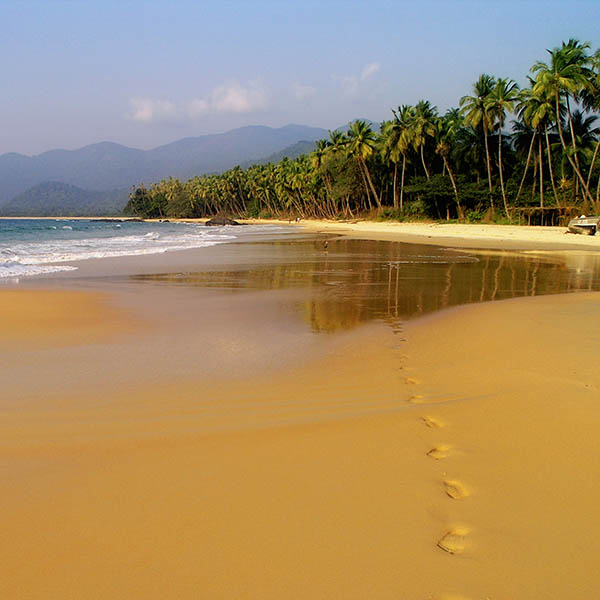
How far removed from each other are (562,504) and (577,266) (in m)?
15.7

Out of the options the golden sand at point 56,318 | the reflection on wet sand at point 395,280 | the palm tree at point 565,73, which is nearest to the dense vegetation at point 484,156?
the palm tree at point 565,73

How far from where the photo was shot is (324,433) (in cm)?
377

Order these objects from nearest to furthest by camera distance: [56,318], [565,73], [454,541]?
[454,541] → [56,318] → [565,73]

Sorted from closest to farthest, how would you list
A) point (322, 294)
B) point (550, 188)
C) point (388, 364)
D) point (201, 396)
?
point (201, 396) < point (388, 364) < point (322, 294) < point (550, 188)

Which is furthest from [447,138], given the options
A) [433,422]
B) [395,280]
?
[433,422]

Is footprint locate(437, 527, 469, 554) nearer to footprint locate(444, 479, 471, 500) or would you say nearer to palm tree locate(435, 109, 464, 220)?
footprint locate(444, 479, 471, 500)

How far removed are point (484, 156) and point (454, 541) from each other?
55991 mm

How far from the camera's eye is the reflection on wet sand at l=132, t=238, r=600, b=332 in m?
9.20

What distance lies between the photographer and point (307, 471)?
319cm

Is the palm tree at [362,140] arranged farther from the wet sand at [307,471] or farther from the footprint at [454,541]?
the footprint at [454,541]

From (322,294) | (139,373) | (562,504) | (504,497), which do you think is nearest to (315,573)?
(504,497)

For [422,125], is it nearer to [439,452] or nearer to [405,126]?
[405,126]

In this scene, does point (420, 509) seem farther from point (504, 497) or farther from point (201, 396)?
point (201, 396)

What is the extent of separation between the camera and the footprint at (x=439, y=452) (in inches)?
133
